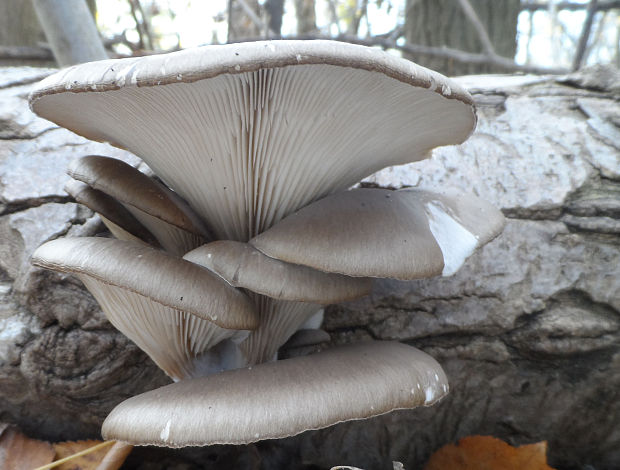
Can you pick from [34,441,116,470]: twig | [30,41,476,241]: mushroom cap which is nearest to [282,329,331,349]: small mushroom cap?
[30,41,476,241]: mushroom cap

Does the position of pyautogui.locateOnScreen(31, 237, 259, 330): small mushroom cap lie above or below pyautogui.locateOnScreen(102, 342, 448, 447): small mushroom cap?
above

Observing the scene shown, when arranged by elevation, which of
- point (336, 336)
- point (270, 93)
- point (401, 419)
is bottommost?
point (401, 419)

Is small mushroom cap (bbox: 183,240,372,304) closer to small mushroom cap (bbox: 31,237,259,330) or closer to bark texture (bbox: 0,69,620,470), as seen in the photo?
small mushroom cap (bbox: 31,237,259,330)

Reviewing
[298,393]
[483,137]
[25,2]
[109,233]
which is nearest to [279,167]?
[298,393]

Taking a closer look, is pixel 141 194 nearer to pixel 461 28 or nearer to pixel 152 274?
pixel 152 274

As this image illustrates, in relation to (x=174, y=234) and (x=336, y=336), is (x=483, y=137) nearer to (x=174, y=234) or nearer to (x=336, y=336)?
(x=336, y=336)

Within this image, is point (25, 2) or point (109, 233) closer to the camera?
point (109, 233)

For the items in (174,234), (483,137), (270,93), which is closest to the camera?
(270,93)
